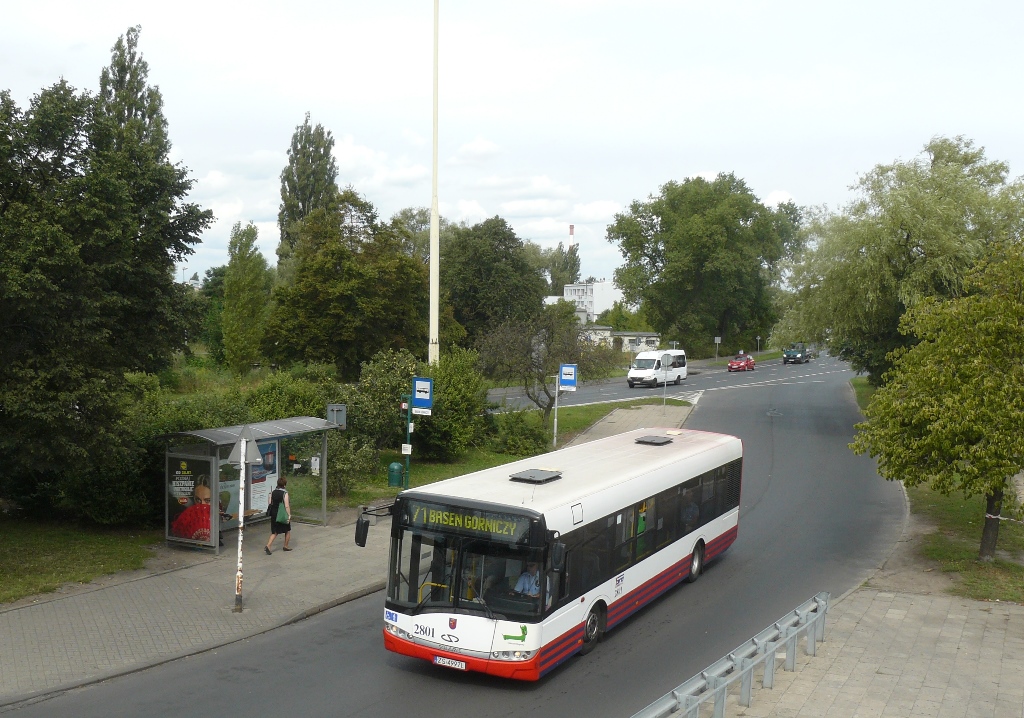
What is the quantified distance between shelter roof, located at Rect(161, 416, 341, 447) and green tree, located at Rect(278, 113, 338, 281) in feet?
174

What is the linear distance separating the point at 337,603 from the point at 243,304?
28.6 meters

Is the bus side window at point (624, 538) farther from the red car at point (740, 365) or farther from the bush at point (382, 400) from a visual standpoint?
the red car at point (740, 365)

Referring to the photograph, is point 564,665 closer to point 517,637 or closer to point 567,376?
point 517,637

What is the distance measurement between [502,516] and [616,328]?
93.2m

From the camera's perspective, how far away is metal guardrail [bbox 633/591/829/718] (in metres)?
8.21

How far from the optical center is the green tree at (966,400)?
14398 millimetres

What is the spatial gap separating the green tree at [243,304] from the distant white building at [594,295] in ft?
324

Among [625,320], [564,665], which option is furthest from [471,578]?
[625,320]

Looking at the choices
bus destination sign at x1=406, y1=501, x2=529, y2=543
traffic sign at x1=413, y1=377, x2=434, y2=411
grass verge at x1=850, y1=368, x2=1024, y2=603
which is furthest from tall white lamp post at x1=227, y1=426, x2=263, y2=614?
grass verge at x1=850, y1=368, x2=1024, y2=603

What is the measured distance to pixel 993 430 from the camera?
1444 centimetres

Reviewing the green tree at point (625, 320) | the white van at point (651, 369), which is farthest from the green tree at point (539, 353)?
the green tree at point (625, 320)

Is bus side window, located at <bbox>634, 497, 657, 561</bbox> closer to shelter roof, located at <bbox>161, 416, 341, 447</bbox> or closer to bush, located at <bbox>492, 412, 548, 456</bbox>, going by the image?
shelter roof, located at <bbox>161, 416, 341, 447</bbox>

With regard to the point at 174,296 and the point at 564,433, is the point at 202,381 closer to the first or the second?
the point at 564,433

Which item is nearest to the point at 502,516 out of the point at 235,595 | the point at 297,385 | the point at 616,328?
the point at 235,595
